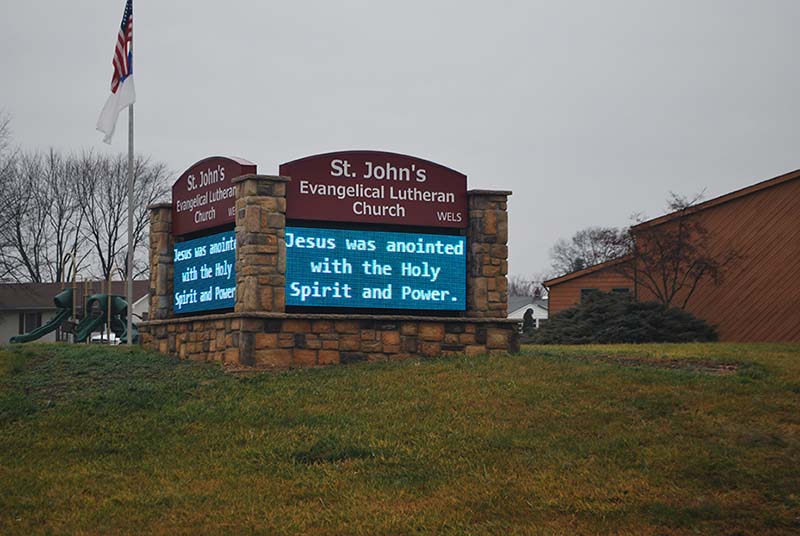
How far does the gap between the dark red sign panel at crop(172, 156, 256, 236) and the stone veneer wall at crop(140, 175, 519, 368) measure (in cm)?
59

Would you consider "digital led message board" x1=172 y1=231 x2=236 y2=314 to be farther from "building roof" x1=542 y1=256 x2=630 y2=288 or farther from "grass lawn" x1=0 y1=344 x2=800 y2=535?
"building roof" x1=542 y1=256 x2=630 y2=288

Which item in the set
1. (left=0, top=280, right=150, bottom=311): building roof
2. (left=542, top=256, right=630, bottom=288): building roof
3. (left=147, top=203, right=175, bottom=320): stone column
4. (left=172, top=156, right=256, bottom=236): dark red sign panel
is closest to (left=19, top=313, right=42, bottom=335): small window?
(left=0, top=280, right=150, bottom=311): building roof

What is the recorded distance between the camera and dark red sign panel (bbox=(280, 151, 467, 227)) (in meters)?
17.7

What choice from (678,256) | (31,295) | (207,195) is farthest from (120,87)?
(31,295)

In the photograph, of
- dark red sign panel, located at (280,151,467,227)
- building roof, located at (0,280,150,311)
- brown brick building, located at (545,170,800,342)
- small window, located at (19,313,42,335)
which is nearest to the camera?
dark red sign panel, located at (280,151,467,227)

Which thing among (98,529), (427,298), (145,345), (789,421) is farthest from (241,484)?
(145,345)

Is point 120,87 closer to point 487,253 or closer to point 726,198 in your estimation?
point 487,253

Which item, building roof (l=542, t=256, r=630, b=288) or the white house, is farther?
the white house

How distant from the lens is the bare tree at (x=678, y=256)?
29.7 m

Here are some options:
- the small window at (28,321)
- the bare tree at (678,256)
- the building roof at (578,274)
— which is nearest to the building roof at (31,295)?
the small window at (28,321)

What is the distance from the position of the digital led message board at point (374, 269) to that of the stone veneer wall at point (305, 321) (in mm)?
253

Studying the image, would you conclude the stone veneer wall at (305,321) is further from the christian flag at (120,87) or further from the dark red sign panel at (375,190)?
the christian flag at (120,87)

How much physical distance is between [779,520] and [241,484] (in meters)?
5.04

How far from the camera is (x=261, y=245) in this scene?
17.1 m
